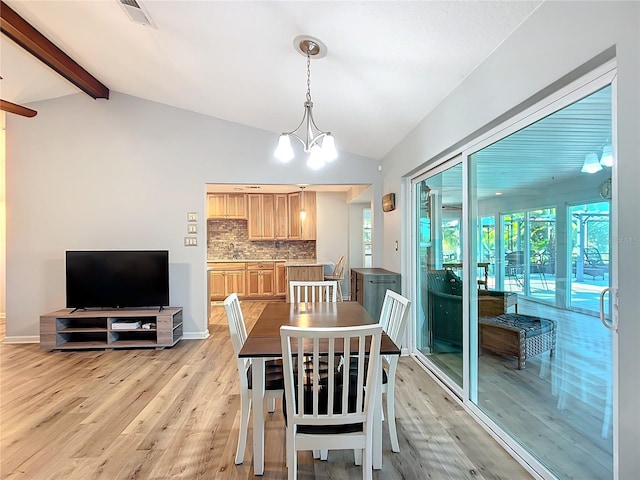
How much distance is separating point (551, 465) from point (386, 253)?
293cm

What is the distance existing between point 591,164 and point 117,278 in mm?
4709


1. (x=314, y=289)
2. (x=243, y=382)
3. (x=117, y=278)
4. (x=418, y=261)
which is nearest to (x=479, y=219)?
(x=418, y=261)

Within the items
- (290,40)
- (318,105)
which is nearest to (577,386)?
(290,40)

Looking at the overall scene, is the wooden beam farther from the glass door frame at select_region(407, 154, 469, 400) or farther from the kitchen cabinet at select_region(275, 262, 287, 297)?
the kitchen cabinet at select_region(275, 262, 287, 297)

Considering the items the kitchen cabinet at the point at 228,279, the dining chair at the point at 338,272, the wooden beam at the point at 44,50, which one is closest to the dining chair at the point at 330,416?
the wooden beam at the point at 44,50

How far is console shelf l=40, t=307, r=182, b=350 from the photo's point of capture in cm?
412

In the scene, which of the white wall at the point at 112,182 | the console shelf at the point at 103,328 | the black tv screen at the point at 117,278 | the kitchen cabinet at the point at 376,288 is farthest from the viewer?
the white wall at the point at 112,182

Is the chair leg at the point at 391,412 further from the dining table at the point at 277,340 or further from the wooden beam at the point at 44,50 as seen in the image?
the wooden beam at the point at 44,50

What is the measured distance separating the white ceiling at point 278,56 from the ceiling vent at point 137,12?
0.06m

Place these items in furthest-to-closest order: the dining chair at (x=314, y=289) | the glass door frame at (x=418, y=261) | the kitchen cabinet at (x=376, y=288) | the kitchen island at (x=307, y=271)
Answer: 1. the kitchen island at (x=307, y=271)
2. the kitchen cabinet at (x=376, y=288)
3. the dining chair at (x=314, y=289)
4. the glass door frame at (x=418, y=261)

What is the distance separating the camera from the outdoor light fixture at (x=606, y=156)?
4.76ft

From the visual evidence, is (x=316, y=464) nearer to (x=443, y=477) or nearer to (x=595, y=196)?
(x=443, y=477)

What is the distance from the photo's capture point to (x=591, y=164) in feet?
5.18

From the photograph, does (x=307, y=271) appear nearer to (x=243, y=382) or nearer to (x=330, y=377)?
(x=243, y=382)
